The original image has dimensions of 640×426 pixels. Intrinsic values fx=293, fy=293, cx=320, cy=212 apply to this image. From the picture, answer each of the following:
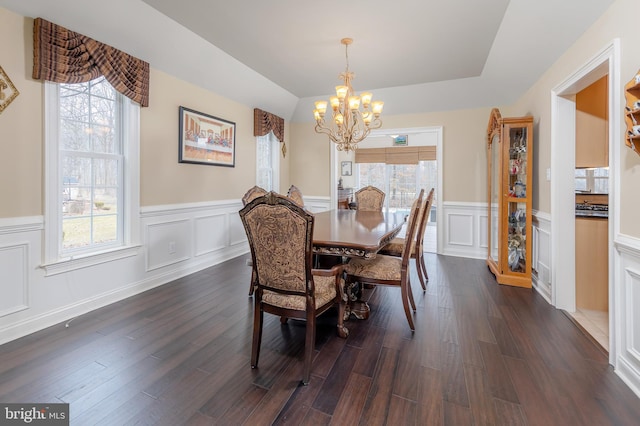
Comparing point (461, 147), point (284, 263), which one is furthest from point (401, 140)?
point (284, 263)

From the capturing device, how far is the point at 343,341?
6.91ft

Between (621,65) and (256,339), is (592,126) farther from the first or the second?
(256,339)

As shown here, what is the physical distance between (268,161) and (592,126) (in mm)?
4465

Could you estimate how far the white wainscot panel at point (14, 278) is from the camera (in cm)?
209

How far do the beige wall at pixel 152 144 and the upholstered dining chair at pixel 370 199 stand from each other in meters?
1.84

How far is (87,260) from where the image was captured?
261 centimetres

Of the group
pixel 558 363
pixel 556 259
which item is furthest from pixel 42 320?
pixel 556 259

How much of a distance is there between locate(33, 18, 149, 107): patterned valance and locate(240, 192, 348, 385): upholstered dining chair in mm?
2005

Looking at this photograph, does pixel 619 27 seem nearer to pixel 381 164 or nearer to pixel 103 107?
pixel 103 107

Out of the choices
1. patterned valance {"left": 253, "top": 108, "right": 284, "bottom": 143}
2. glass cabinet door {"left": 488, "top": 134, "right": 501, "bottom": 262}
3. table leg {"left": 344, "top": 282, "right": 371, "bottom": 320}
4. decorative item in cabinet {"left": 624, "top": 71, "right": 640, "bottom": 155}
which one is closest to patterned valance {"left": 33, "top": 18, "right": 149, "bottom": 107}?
patterned valance {"left": 253, "top": 108, "right": 284, "bottom": 143}

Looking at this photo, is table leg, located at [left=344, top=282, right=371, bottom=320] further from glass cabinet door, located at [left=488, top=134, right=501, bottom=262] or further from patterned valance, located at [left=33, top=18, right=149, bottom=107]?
patterned valance, located at [left=33, top=18, right=149, bottom=107]

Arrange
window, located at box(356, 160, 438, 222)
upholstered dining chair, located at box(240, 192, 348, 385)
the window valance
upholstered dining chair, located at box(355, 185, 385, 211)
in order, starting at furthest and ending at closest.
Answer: window, located at box(356, 160, 438, 222), the window valance, upholstered dining chair, located at box(355, 185, 385, 211), upholstered dining chair, located at box(240, 192, 348, 385)

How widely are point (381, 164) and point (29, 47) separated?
24.2 ft

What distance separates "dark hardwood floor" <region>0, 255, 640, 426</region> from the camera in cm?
143
